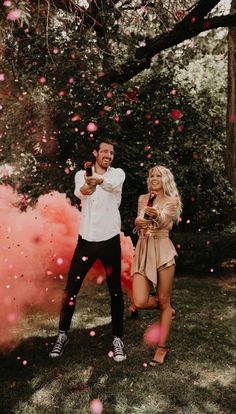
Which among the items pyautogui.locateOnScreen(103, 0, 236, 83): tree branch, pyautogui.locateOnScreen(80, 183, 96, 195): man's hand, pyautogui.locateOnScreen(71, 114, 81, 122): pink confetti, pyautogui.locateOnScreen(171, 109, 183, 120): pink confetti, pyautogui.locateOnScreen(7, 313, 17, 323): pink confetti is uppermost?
pyautogui.locateOnScreen(103, 0, 236, 83): tree branch

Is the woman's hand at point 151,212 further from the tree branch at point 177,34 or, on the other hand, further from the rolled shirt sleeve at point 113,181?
the tree branch at point 177,34

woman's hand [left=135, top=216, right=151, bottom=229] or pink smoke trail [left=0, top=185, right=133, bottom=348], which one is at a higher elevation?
woman's hand [left=135, top=216, right=151, bottom=229]

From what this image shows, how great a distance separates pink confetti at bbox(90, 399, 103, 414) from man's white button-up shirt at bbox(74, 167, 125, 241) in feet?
5.45

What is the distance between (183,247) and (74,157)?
118 inches

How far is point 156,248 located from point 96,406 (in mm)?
1742

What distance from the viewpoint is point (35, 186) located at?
916cm

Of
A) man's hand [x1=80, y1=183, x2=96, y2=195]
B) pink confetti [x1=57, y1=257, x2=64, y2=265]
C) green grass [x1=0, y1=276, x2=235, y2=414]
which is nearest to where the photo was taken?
green grass [x1=0, y1=276, x2=235, y2=414]

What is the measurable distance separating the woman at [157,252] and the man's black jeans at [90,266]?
0.24 meters

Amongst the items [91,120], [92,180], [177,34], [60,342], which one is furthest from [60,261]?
[177,34]

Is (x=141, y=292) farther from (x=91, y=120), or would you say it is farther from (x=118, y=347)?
(x=91, y=120)

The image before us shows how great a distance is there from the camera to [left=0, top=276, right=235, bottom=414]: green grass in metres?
4.29

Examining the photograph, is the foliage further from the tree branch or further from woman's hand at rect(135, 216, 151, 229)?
woman's hand at rect(135, 216, 151, 229)

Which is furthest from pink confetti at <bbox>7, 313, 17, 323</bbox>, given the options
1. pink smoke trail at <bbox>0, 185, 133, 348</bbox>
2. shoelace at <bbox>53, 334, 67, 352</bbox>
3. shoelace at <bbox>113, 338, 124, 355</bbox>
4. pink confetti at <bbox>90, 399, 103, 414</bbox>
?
pink confetti at <bbox>90, 399, 103, 414</bbox>

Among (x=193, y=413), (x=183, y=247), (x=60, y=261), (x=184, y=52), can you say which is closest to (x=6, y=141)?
(x=60, y=261)
